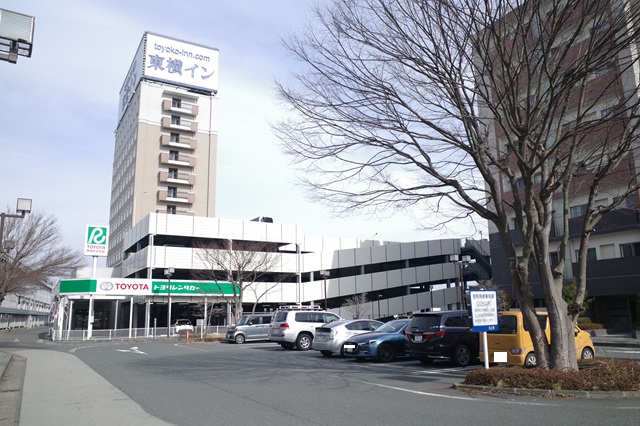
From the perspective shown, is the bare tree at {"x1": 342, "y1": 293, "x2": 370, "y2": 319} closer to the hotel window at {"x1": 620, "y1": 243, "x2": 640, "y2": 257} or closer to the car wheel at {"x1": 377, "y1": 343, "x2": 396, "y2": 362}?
the hotel window at {"x1": 620, "y1": 243, "x2": 640, "y2": 257}

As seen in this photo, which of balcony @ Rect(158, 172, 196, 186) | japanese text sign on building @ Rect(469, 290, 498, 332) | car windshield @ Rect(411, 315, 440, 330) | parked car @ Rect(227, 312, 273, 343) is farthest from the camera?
balcony @ Rect(158, 172, 196, 186)

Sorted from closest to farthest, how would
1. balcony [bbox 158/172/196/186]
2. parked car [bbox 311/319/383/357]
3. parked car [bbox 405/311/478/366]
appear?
parked car [bbox 405/311/478/366] < parked car [bbox 311/319/383/357] < balcony [bbox 158/172/196/186]

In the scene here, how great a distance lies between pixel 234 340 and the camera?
94.1 ft

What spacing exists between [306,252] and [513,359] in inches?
1797

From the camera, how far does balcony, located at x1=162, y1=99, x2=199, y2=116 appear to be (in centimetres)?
7150

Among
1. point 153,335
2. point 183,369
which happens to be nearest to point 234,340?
point 153,335

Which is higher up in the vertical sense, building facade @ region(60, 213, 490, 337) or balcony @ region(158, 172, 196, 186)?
balcony @ region(158, 172, 196, 186)

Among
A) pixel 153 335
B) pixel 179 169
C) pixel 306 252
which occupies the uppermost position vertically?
pixel 179 169

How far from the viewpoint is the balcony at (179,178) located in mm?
69062

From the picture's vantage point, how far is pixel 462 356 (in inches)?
582

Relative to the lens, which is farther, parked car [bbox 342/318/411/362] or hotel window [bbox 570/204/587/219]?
hotel window [bbox 570/204/587/219]

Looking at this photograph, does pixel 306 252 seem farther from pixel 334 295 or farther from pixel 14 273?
pixel 14 273

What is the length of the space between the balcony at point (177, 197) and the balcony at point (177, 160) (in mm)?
4020

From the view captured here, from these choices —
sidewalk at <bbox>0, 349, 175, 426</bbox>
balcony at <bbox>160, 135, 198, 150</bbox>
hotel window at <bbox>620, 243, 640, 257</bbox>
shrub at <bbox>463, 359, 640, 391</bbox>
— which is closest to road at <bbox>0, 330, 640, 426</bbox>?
sidewalk at <bbox>0, 349, 175, 426</bbox>
